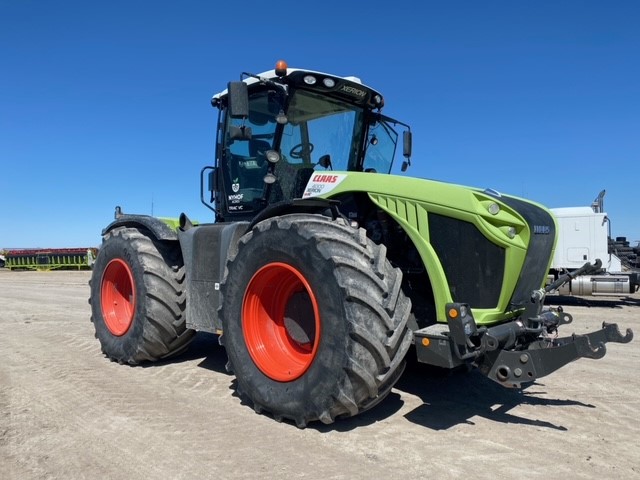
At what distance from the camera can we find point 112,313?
628 cm

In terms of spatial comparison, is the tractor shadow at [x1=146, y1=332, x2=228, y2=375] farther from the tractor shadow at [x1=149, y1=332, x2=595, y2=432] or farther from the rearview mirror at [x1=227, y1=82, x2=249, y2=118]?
the rearview mirror at [x1=227, y1=82, x2=249, y2=118]

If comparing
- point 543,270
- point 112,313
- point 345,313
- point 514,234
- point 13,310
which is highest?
point 514,234

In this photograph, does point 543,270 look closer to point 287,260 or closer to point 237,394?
point 287,260

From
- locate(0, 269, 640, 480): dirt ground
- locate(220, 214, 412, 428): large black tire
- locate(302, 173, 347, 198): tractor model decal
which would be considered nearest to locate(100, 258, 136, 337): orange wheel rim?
locate(0, 269, 640, 480): dirt ground

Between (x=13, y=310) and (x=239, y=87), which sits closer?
(x=239, y=87)

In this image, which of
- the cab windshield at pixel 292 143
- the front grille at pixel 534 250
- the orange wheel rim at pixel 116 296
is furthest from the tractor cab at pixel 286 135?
the front grille at pixel 534 250

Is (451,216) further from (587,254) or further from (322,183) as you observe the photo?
(587,254)

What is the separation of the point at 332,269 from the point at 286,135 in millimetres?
1956

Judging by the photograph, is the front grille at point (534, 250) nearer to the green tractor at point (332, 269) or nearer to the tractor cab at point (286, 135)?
the green tractor at point (332, 269)

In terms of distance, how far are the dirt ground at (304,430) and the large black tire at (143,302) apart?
0.24 m

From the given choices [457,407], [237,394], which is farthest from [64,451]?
[457,407]

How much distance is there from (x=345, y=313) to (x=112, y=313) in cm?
396

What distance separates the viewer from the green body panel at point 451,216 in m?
3.61

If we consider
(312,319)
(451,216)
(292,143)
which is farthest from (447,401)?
(292,143)
